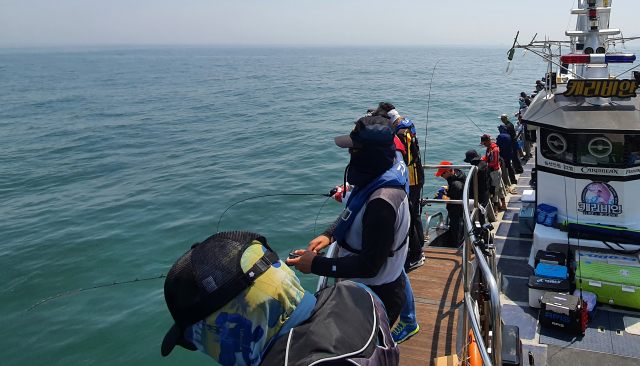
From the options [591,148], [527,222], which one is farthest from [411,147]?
[527,222]

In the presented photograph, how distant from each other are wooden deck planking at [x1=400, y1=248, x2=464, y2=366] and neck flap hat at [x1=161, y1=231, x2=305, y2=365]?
2.81 meters

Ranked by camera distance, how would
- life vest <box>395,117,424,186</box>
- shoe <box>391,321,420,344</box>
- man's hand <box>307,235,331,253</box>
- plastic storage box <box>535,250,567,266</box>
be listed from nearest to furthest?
1. man's hand <box>307,235,331,253</box>
2. shoe <box>391,321,420,344</box>
3. life vest <box>395,117,424,186</box>
4. plastic storage box <box>535,250,567,266</box>

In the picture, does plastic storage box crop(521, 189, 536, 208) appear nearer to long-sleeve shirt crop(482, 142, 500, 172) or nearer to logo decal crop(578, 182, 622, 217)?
long-sleeve shirt crop(482, 142, 500, 172)

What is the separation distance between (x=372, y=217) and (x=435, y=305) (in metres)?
2.72

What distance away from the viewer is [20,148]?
73.0 feet

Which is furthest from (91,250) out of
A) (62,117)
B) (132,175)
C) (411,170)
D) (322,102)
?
(322,102)

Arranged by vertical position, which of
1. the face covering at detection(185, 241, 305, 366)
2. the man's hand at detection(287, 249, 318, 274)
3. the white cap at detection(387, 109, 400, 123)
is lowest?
the man's hand at detection(287, 249, 318, 274)

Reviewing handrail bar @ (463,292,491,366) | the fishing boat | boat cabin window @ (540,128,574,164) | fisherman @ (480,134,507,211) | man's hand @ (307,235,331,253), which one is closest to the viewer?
handrail bar @ (463,292,491,366)

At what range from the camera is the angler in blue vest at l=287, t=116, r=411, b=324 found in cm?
239

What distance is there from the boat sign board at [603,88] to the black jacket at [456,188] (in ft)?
6.47

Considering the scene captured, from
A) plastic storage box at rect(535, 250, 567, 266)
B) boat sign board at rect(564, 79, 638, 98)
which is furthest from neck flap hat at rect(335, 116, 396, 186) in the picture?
boat sign board at rect(564, 79, 638, 98)

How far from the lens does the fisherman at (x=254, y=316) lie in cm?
128

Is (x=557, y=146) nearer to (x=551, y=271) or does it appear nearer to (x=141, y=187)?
(x=551, y=271)

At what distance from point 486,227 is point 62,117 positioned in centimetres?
3245
